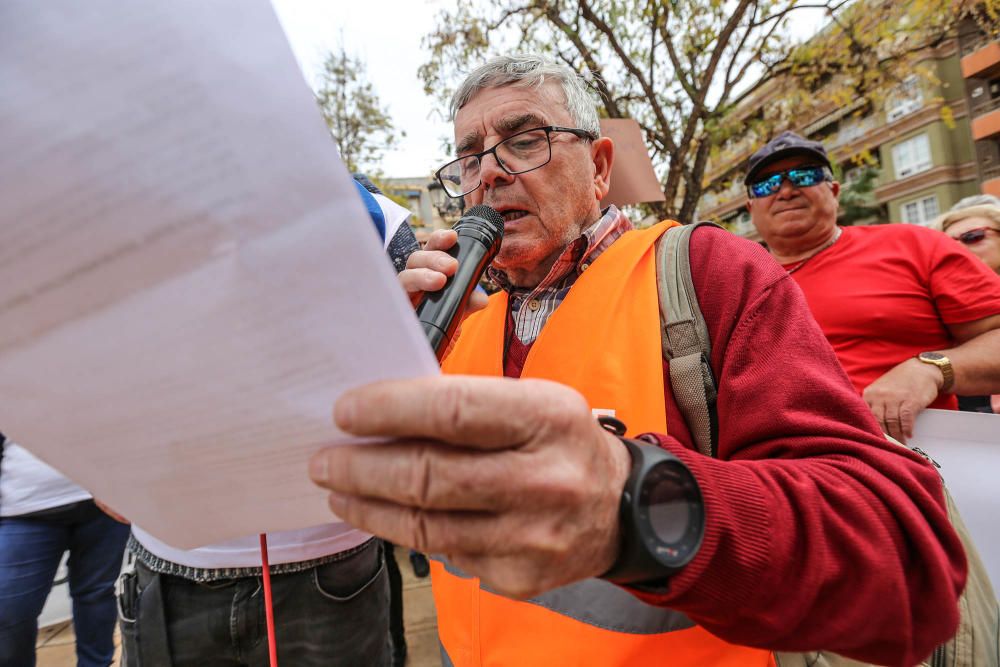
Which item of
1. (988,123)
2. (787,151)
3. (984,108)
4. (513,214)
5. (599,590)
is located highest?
(513,214)

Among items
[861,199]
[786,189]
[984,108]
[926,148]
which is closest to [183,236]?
[786,189]

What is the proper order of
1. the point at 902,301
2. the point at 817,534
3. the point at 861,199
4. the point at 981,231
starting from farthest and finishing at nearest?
the point at 861,199, the point at 981,231, the point at 902,301, the point at 817,534

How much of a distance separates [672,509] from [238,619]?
129 cm

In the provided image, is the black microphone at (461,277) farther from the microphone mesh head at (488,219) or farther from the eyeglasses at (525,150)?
the eyeglasses at (525,150)

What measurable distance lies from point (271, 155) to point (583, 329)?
38.6 inches

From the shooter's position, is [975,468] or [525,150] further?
[975,468]

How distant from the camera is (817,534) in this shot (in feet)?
2.42

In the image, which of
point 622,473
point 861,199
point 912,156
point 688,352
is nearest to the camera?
point 622,473

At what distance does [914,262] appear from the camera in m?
2.23

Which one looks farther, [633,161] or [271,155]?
[633,161]

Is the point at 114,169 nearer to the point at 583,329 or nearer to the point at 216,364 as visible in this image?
the point at 216,364

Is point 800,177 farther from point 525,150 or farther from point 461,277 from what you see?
point 461,277

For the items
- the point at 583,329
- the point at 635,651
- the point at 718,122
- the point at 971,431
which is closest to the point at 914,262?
the point at 971,431

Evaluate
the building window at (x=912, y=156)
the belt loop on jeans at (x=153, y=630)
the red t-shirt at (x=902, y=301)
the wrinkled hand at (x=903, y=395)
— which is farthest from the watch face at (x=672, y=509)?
the building window at (x=912, y=156)
